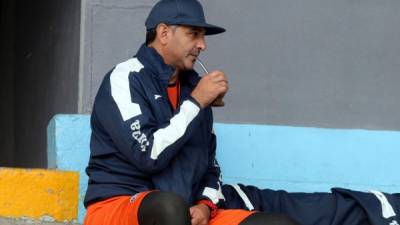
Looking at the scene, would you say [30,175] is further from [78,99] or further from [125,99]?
[125,99]

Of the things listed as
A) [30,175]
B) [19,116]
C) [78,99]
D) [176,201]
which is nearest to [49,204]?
[30,175]

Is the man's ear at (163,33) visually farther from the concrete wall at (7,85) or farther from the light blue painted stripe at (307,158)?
the concrete wall at (7,85)

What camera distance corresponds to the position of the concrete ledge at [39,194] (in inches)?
158

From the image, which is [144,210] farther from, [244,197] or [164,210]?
[244,197]

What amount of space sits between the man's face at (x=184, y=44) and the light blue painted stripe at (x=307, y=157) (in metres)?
0.91

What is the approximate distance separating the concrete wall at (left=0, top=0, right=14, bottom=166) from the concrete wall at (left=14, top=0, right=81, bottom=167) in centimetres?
9

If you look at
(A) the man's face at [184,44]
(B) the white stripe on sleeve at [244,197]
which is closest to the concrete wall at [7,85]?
(B) the white stripe on sleeve at [244,197]

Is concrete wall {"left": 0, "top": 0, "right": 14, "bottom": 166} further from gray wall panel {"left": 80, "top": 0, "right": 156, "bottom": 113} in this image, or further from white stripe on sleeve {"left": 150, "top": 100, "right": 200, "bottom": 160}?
white stripe on sleeve {"left": 150, "top": 100, "right": 200, "bottom": 160}

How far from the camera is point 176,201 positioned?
3008 millimetres

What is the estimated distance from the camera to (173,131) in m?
3.24

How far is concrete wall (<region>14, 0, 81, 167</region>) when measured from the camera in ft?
15.9

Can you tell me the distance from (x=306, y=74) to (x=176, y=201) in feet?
5.70

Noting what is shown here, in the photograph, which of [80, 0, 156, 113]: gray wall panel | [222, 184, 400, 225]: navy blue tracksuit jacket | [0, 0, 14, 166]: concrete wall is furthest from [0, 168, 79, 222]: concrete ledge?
[0, 0, 14, 166]: concrete wall

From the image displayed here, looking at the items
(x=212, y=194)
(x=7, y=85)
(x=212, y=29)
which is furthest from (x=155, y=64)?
(x=7, y=85)
